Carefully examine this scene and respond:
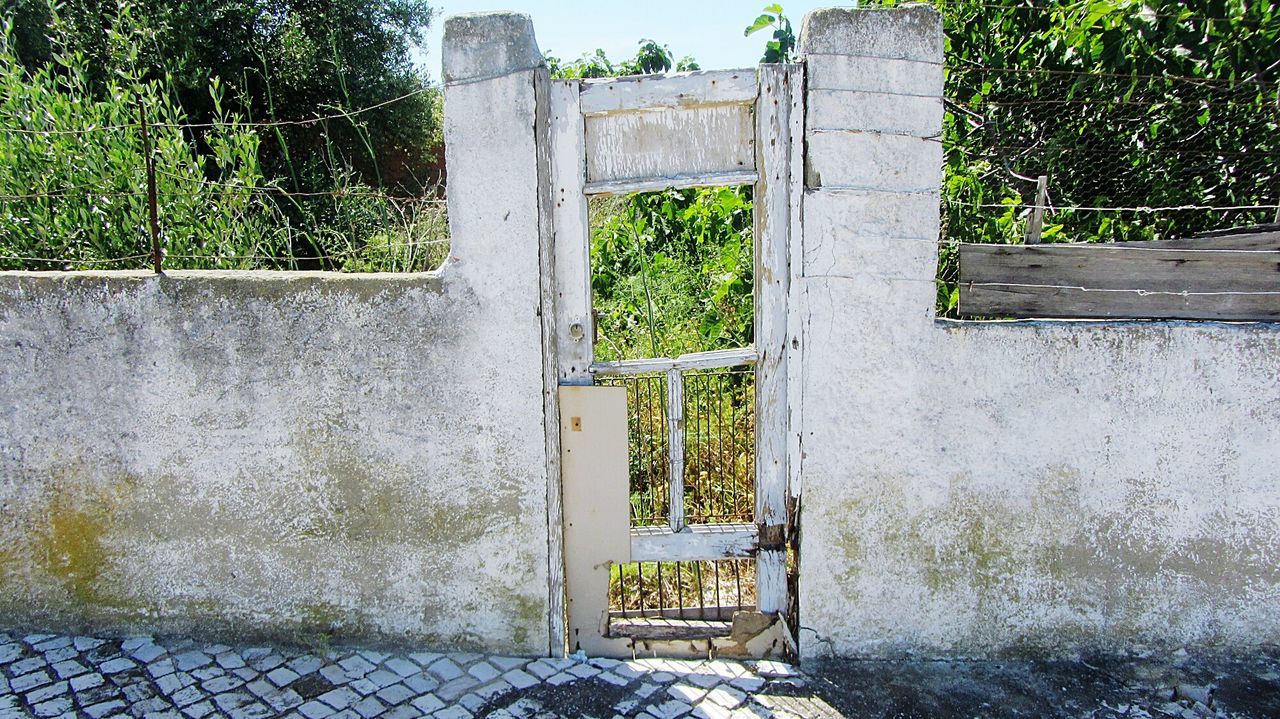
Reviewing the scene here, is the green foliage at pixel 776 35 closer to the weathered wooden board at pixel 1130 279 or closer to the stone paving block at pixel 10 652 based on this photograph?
the weathered wooden board at pixel 1130 279

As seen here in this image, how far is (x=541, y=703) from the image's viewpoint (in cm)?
312

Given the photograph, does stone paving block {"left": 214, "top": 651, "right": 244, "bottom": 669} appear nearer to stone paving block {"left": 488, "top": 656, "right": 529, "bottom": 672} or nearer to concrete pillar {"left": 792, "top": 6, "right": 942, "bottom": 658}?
stone paving block {"left": 488, "top": 656, "right": 529, "bottom": 672}

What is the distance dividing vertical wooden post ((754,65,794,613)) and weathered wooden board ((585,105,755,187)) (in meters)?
0.08

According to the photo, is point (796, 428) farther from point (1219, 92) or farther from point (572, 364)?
point (1219, 92)

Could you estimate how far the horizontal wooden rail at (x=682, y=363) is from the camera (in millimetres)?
3255

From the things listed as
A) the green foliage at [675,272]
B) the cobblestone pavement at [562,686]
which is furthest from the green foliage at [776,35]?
the cobblestone pavement at [562,686]

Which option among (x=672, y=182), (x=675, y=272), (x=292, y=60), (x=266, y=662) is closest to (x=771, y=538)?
(x=672, y=182)

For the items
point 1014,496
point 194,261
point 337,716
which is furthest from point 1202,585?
point 194,261

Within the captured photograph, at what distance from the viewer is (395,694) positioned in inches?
124

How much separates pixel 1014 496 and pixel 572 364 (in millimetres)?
1898

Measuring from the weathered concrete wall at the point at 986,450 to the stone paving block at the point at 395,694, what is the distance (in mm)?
1631

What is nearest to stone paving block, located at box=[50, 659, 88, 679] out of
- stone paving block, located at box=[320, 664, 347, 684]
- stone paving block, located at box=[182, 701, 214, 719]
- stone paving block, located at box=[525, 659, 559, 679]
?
stone paving block, located at box=[182, 701, 214, 719]

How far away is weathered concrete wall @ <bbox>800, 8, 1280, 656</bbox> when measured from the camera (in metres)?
3.13

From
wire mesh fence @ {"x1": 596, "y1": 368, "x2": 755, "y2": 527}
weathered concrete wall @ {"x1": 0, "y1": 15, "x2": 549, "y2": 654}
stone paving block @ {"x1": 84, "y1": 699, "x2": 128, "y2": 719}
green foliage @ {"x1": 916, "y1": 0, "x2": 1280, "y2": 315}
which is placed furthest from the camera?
green foliage @ {"x1": 916, "y1": 0, "x2": 1280, "y2": 315}
